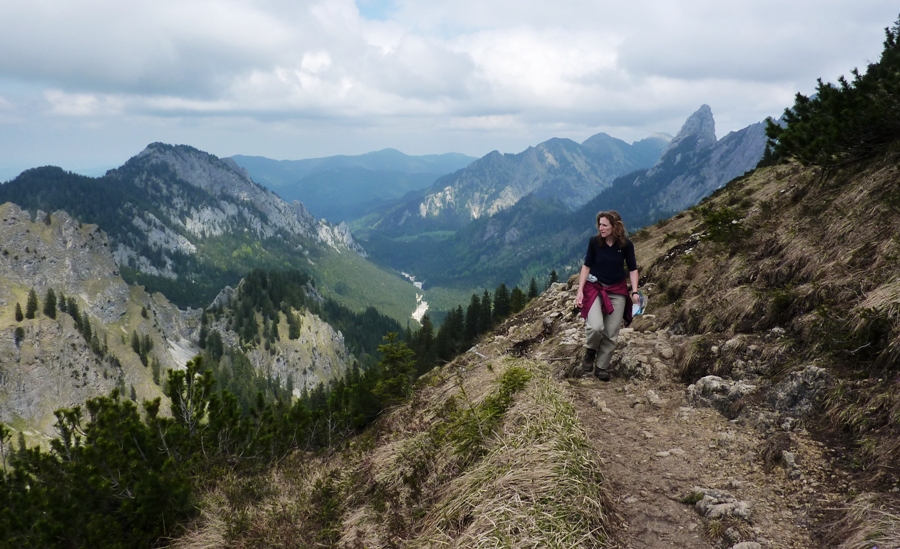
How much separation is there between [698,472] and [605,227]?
458 cm

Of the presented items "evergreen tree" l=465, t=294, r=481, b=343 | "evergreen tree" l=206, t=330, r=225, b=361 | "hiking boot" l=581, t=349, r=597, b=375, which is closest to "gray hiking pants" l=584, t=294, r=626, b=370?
"hiking boot" l=581, t=349, r=597, b=375

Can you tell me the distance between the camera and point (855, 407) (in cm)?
587

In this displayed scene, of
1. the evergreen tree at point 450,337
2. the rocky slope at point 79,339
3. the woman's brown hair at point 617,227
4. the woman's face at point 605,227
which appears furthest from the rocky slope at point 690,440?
the rocky slope at point 79,339

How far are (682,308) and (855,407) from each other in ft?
17.3

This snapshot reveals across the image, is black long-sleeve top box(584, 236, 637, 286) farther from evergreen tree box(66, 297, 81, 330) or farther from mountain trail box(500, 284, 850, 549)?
evergreen tree box(66, 297, 81, 330)

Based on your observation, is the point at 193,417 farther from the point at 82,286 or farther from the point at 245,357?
the point at 82,286

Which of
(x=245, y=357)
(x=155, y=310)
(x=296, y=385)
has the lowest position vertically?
(x=296, y=385)

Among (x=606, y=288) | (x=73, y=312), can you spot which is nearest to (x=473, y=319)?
(x=606, y=288)

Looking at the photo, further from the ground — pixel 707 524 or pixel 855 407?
pixel 855 407

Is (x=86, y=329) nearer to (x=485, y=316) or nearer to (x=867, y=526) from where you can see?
(x=485, y=316)

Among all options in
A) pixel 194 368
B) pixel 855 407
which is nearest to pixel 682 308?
pixel 855 407

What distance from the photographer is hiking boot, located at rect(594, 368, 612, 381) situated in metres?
9.28

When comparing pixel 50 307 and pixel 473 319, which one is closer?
pixel 473 319

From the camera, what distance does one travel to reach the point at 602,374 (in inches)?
367
